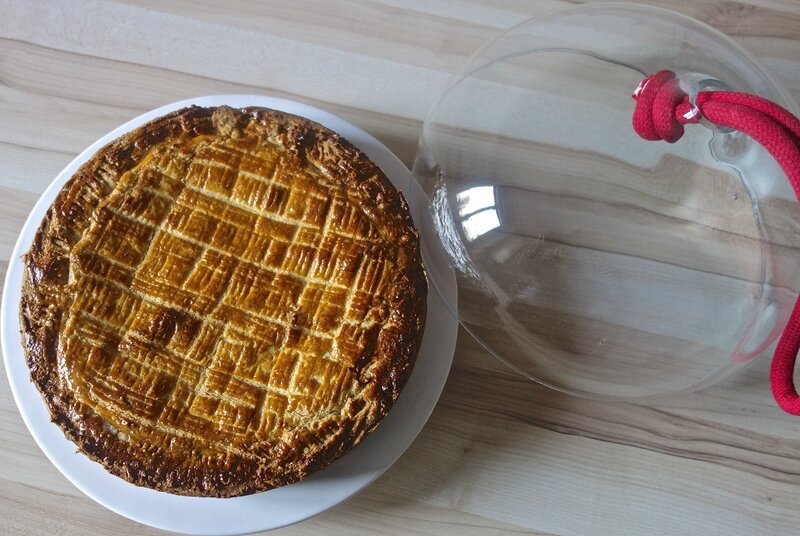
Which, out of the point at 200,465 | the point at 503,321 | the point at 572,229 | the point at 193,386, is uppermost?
the point at 572,229

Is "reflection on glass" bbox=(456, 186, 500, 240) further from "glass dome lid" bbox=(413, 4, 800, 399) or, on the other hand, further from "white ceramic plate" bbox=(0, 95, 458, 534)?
"white ceramic plate" bbox=(0, 95, 458, 534)

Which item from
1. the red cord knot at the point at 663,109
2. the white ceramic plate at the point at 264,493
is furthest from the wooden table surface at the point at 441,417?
the red cord knot at the point at 663,109

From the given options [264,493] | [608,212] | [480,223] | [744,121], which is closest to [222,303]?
[264,493]

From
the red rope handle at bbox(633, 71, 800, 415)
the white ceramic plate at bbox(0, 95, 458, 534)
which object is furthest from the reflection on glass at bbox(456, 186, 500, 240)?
the red rope handle at bbox(633, 71, 800, 415)

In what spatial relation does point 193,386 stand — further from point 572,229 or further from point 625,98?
point 625,98

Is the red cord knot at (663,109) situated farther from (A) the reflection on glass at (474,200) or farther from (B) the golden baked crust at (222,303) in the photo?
(B) the golden baked crust at (222,303)

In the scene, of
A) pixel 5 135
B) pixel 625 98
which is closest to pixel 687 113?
pixel 625 98

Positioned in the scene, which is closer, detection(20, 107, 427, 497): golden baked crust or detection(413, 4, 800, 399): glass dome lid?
detection(413, 4, 800, 399): glass dome lid
